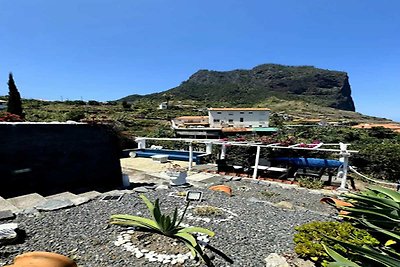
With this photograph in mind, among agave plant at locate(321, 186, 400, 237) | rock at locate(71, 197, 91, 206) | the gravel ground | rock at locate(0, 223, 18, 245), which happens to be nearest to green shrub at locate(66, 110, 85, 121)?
rock at locate(71, 197, 91, 206)

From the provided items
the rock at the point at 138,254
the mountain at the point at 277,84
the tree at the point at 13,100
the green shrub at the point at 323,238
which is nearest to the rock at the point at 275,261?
the green shrub at the point at 323,238

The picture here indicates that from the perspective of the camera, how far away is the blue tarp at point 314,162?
747 centimetres

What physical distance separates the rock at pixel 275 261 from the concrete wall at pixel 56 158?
4487mm

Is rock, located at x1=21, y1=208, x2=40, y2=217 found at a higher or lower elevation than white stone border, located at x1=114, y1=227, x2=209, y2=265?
higher

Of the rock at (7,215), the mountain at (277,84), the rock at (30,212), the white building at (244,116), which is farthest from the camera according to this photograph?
the mountain at (277,84)

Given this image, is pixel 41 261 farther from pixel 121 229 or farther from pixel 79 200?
pixel 79 200

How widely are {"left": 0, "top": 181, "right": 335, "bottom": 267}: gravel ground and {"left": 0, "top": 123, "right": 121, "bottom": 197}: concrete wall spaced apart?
1.80m

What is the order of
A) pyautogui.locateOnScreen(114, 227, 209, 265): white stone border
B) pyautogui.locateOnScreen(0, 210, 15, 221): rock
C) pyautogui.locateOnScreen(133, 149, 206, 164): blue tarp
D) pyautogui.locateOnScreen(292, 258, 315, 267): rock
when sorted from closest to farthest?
pyautogui.locateOnScreen(114, 227, 209, 265): white stone border
pyautogui.locateOnScreen(292, 258, 315, 267): rock
pyautogui.locateOnScreen(0, 210, 15, 221): rock
pyautogui.locateOnScreen(133, 149, 206, 164): blue tarp

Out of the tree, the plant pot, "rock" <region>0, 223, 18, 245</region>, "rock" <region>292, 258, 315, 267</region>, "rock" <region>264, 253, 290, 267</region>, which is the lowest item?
"rock" <region>292, 258, 315, 267</region>

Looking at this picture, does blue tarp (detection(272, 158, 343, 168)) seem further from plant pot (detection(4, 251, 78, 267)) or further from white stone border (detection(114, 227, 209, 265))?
plant pot (detection(4, 251, 78, 267))

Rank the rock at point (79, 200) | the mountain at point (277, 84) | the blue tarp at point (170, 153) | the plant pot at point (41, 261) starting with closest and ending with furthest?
the plant pot at point (41, 261), the rock at point (79, 200), the blue tarp at point (170, 153), the mountain at point (277, 84)

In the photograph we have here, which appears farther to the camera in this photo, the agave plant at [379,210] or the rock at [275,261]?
the agave plant at [379,210]

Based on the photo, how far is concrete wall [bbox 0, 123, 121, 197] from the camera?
490 centimetres

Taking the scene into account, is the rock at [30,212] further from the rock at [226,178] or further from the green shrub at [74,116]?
the green shrub at [74,116]
